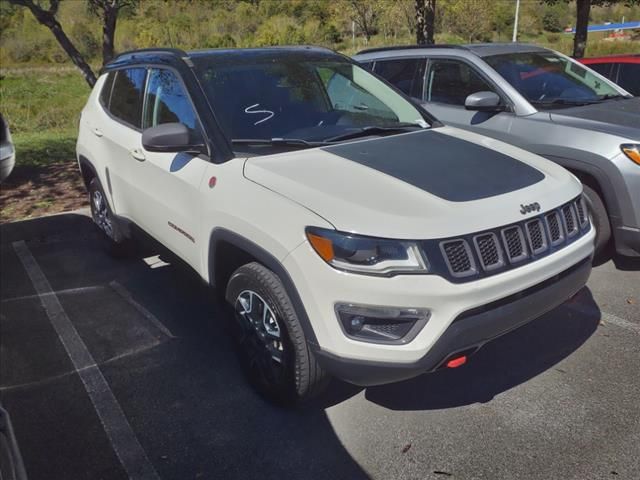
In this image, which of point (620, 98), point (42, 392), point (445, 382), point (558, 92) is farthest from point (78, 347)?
point (620, 98)

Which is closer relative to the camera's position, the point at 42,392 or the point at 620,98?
the point at 42,392

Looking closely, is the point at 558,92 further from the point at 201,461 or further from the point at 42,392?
the point at 42,392

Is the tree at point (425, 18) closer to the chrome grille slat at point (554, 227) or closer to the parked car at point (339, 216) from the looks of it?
the parked car at point (339, 216)

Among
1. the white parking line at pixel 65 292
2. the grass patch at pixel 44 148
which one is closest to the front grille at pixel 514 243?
the white parking line at pixel 65 292

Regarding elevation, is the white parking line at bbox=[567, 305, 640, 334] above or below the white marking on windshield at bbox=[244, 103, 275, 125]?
below

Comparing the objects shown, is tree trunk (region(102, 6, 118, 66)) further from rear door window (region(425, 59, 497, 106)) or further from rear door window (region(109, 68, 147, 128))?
rear door window (region(425, 59, 497, 106))

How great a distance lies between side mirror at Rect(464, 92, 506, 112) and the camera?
191 inches

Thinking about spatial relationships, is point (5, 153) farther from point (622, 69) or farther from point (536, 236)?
point (622, 69)

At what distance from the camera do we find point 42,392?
330 cm

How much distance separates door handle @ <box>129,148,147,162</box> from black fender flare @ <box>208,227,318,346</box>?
114 cm

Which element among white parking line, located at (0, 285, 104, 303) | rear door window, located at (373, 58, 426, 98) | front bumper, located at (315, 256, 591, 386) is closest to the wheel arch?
white parking line, located at (0, 285, 104, 303)

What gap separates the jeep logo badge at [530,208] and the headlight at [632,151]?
1767 millimetres

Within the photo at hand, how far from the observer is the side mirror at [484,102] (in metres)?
4.84

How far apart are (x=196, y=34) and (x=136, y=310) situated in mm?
51887
